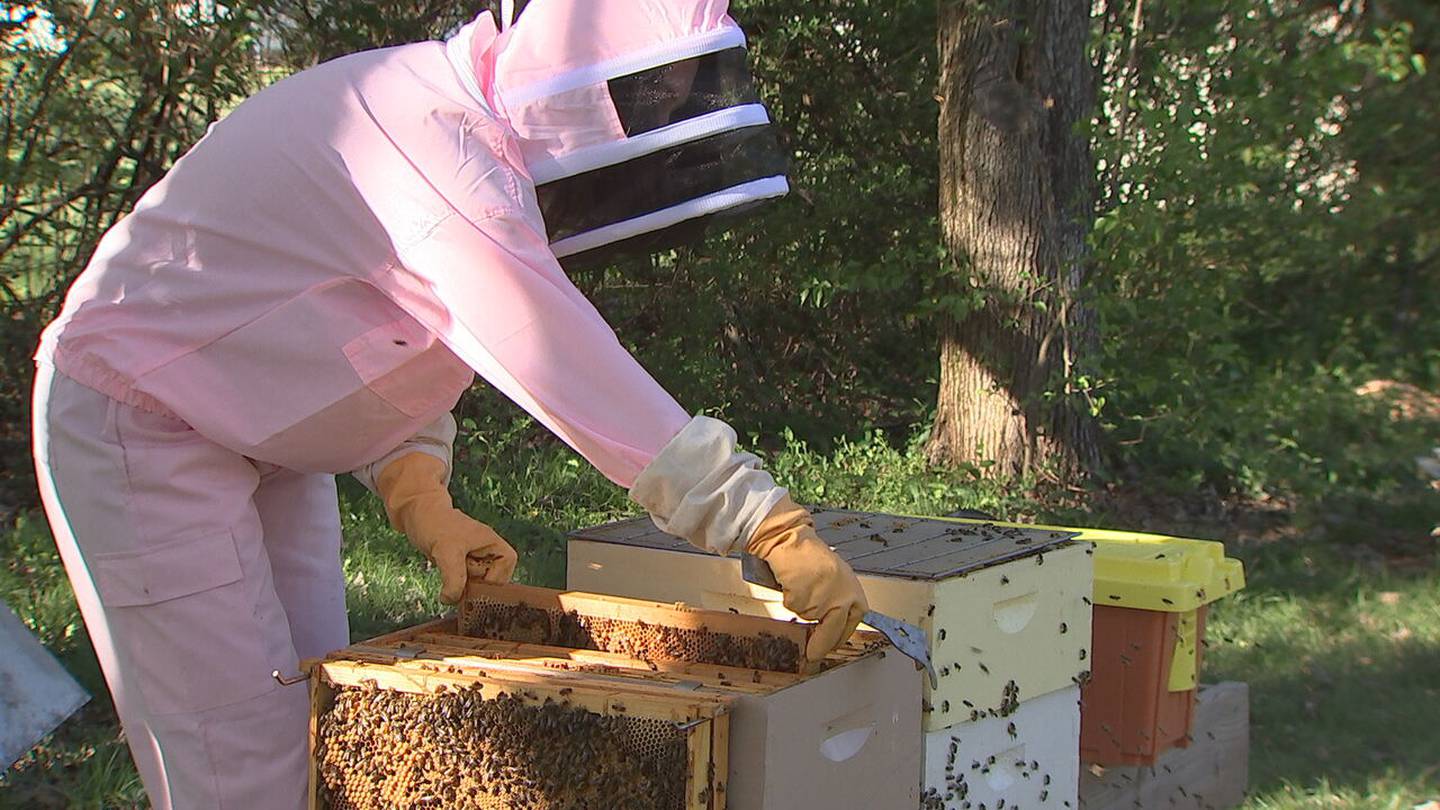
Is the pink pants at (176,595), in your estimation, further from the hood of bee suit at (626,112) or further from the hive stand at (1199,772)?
the hive stand at (1199,772)

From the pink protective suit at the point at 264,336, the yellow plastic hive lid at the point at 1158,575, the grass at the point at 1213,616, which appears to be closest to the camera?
the pink protective suit at the point at 264,336

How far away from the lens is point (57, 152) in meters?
4.99

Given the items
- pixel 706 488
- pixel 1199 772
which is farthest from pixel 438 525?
pixel 1199 772

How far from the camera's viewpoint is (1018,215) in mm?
5613

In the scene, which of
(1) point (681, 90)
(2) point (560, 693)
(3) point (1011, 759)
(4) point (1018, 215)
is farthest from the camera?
(4) point (1018, 215)

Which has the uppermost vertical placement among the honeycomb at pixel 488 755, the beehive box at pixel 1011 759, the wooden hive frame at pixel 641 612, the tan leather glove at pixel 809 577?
the tan leather glove at pixel 809 577

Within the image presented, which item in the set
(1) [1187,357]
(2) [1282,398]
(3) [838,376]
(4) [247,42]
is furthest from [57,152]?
(2) [1282,398]

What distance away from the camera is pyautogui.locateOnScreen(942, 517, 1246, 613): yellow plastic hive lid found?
2861mm

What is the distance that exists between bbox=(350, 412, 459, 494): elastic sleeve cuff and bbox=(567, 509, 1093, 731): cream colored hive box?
0.34m

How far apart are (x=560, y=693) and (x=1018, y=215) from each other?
4284 mm

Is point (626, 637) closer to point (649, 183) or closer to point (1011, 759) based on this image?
point (649, 183)

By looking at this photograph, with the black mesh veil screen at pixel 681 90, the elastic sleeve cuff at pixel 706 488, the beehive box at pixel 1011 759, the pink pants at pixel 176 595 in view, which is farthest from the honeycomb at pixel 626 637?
the black mesh veil screen at pixel 681 90

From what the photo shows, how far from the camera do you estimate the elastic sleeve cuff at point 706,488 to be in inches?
68.1

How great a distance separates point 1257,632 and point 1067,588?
236 cm
